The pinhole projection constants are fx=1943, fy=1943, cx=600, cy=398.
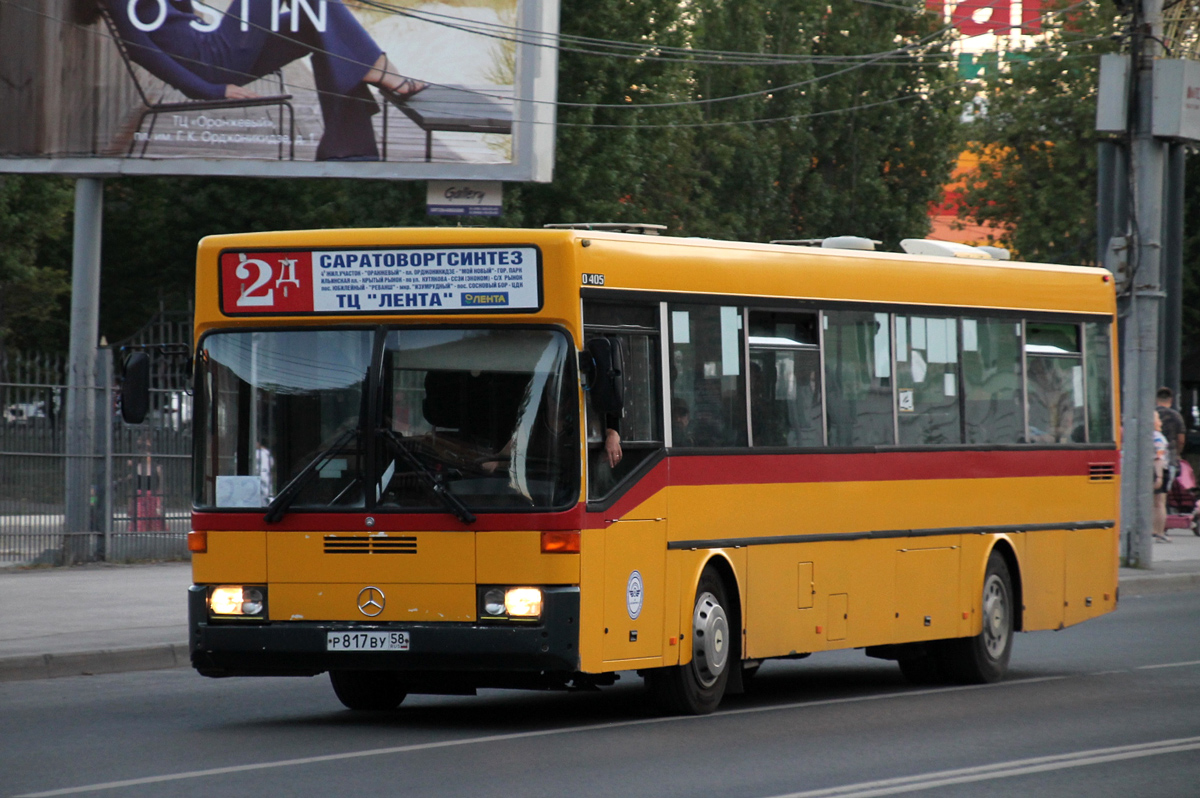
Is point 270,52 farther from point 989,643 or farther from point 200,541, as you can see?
point 200,541

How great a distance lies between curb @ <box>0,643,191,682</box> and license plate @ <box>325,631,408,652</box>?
13.2 ft

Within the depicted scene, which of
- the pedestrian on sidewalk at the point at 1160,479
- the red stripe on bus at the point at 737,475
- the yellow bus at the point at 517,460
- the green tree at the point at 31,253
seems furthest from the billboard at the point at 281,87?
the green tree at the point at 31,253

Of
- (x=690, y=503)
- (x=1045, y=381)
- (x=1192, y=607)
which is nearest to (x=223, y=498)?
(x=690, y=503)

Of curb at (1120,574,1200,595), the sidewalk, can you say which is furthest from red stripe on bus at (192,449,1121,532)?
curb at (1120,574,1200,595)

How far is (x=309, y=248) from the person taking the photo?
33.7 feet

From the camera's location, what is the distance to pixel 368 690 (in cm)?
1117

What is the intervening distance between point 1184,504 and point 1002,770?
69.1ft

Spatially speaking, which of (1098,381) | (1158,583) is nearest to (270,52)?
(1158,583)

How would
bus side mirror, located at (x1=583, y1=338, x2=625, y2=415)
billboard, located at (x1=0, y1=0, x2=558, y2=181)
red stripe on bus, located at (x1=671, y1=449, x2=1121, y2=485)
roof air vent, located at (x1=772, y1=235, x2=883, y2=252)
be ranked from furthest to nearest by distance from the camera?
1. billboard, located at (x1=0, y1=0, x2=558, y2=181)
2. roof air vent, located at (x1=772, y1=235, x2=883, y2=252)
3. red stripe on bus, located at (x1=671, y1=449, x2=1121, y2=485)
4. bus side mirror, located at (x1=583, y1=338, x2=625, y2=415)

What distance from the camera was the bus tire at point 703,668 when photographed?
422 inches

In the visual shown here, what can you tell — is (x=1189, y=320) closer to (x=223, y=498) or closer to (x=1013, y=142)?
(x=1013, y=142)

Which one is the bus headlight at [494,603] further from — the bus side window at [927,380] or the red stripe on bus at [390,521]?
the bus side window at [927,380]

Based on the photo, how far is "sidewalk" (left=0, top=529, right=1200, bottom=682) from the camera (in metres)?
13.5

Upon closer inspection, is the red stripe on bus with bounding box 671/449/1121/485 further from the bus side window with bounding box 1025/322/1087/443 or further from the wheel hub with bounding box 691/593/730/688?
the wheel hub with bounding box 691/593/730/688
